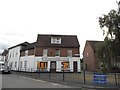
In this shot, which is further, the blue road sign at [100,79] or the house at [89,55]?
the house at [89,55]

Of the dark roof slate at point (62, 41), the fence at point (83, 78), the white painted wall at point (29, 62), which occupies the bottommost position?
the fence at point (83, 78)

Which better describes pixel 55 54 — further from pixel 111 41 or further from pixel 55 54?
pixel 111 41

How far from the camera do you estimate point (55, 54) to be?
4819 centimetres

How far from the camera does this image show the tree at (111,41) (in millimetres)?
17516

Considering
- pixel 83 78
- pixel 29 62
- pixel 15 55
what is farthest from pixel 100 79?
pixel 15 55

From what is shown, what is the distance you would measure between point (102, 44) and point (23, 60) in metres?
38.4

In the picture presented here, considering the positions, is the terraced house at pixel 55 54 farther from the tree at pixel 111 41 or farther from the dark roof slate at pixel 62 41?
the tree at pixel 111 41

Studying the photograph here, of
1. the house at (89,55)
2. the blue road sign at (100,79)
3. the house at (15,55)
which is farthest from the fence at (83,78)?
the house at (15,55)

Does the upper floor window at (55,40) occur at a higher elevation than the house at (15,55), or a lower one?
higher

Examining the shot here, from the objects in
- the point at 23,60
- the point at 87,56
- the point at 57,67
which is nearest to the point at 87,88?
the point at 57,67

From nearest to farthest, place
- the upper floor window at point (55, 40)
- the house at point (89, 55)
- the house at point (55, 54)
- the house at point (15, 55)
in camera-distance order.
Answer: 1. the house at point (55, 54)
2. the upper floor window at point (55, 40)
3. the house at point (89, 55)
4. the house at point (15, 55)

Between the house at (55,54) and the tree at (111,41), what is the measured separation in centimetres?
2747

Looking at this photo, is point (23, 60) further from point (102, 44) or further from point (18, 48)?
point (102, 44)

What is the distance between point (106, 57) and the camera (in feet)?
59.9
